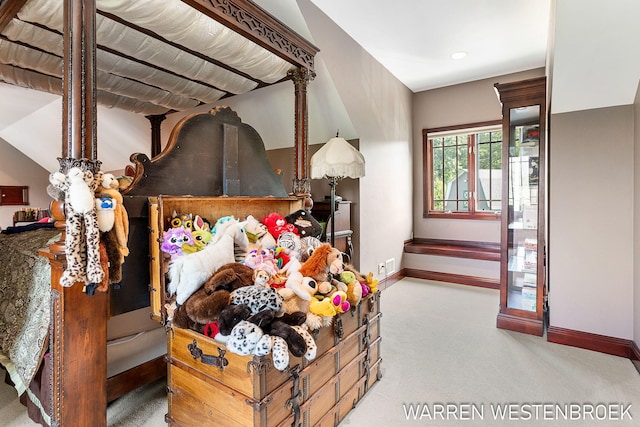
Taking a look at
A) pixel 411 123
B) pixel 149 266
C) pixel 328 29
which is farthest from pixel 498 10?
pixel 149 266

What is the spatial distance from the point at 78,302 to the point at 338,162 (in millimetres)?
2127

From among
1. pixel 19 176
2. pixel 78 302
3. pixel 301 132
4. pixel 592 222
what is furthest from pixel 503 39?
pixel 19 176

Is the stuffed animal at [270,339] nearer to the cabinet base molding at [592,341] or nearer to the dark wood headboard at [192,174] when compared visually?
the dark wood headboard at [192,174]

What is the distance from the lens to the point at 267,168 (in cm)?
244

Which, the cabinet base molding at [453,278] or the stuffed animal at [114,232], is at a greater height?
the stuffed animal at [114,232]

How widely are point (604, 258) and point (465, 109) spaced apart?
274cm

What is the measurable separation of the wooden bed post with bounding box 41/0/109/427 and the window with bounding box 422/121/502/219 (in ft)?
14.2

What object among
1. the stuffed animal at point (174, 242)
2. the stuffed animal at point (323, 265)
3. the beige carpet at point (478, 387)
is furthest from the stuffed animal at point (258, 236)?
the beige carpet at point (478, 387)

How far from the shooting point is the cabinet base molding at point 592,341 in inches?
90.7

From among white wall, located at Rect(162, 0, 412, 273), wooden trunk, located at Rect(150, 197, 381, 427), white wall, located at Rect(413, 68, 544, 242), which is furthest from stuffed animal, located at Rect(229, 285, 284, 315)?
white wall, located at Rect(413, 68, 544, 242)

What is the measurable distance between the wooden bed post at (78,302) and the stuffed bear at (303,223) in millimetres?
1169

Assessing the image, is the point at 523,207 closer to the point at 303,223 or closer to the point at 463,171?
the point at 463,171

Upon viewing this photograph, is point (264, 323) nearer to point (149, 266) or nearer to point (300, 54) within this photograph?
point (149, 266)

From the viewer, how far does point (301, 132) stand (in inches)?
98.3
